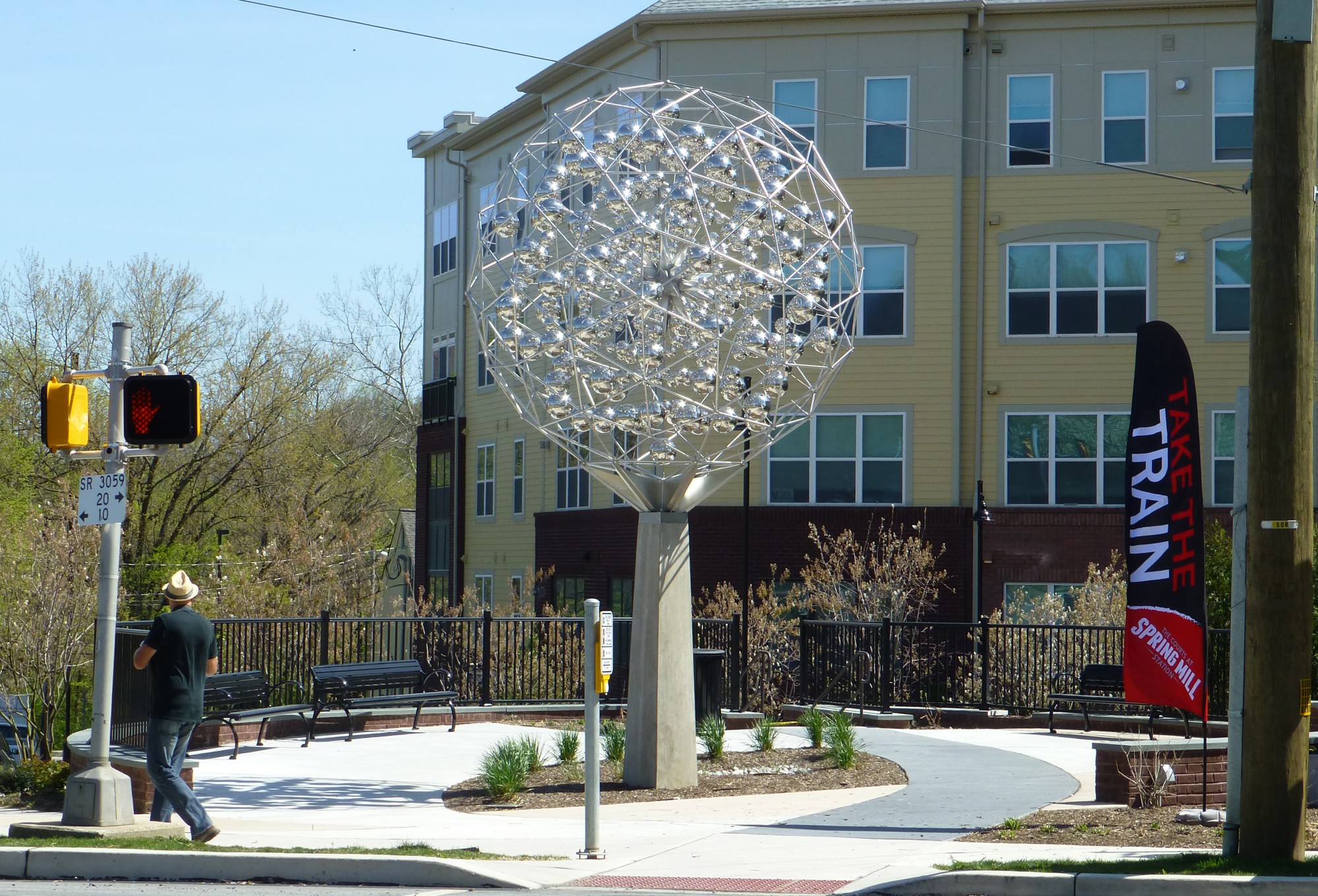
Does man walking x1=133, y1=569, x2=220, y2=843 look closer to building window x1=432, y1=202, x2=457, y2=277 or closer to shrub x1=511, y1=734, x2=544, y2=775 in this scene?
shrub x1=511, y1=734, x2=544, y2=775

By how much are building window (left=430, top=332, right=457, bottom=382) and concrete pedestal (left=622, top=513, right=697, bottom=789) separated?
29.9m

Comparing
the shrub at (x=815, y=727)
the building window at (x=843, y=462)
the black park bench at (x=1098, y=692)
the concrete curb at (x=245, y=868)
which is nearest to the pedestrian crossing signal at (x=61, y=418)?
the concrete curb at (x=245, y=868)

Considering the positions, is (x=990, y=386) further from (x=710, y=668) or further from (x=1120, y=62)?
(x=710, y=668)

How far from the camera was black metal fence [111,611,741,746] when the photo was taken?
18.4m

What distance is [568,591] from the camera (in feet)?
119

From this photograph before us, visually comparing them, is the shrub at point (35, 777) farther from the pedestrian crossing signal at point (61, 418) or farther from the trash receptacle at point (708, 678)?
the trash receptacle at point (708, 678)

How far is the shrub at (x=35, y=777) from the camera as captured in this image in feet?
45.9

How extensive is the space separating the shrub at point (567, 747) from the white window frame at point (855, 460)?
54.3ft

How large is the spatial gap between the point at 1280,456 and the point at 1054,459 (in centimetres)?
2183

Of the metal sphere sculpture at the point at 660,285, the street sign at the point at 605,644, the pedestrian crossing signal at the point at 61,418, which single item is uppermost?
the metal sphere sculpture at the point at 660,285

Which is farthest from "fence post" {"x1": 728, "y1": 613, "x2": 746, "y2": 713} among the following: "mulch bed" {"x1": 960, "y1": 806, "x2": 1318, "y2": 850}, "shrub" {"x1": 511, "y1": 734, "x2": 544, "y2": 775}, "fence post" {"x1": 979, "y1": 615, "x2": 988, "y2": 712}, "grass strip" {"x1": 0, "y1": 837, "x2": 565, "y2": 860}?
"grass strip" {"x1": 0, "y1": 837, "x2": 565, "y2": 860}

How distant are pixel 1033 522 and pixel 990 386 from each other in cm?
286

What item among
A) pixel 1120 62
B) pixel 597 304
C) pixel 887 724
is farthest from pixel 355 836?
pixel 1120 62

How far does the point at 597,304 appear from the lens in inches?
595
